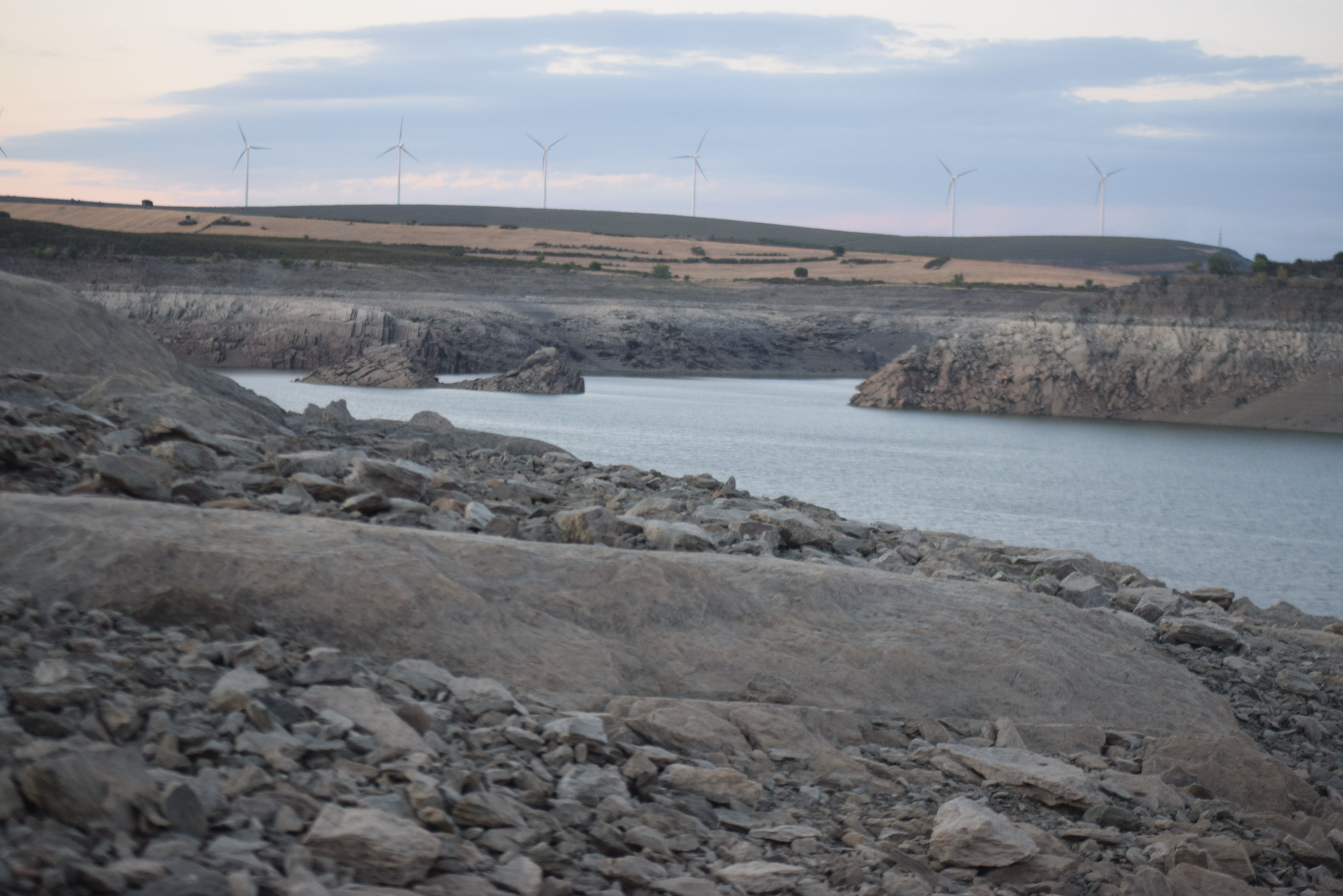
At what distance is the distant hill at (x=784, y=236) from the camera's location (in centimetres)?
12950

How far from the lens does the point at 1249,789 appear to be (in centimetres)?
579

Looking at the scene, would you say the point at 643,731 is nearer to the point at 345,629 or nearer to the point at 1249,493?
the point at 345,629

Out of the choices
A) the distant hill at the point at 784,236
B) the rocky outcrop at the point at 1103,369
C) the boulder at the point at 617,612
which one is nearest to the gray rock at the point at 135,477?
the boulder at the point at 617,612

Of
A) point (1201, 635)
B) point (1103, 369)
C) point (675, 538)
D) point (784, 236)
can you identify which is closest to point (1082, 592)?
point (1201, 635)

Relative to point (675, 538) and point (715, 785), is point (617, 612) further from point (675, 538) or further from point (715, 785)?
point (675, 538)

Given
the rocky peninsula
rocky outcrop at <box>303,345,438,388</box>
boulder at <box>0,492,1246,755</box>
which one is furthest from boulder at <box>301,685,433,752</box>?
rocky outcrop at <box>303,345,438,388</box>

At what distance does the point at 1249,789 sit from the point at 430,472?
23.5 feet

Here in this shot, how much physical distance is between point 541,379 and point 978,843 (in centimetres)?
4425

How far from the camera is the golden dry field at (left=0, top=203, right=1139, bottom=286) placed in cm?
9544

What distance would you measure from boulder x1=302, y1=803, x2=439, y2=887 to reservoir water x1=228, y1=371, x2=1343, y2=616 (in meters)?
15.2

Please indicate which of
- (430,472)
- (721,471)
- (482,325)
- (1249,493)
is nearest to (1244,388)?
(1249,493)

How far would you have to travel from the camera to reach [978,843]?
4461 millimetres

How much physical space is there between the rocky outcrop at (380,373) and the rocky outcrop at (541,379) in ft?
7.38

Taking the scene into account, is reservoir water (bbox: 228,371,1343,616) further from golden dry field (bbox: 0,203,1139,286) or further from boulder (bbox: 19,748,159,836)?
golden dry field (bbox: 0,203,1139,286)
